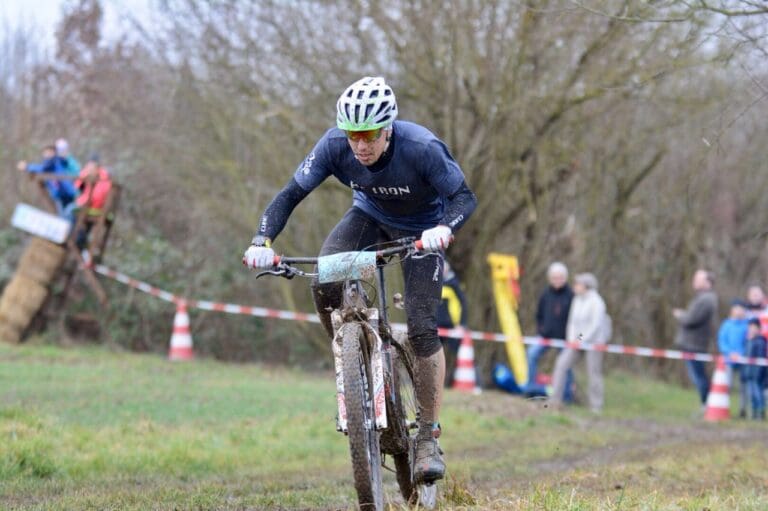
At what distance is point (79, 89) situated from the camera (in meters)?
25.3

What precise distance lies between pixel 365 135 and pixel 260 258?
88 cm

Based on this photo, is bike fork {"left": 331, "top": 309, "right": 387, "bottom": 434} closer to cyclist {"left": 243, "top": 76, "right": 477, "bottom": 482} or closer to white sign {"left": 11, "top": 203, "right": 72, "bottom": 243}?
cyclist {"left": 243, "top": 76, "right": 477, "bottom": 482}

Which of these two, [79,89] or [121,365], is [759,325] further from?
[79,89]

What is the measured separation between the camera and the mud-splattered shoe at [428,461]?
662 cm

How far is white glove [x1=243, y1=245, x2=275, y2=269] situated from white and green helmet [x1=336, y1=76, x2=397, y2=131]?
0.79m

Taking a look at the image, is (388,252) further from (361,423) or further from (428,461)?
(428,461)

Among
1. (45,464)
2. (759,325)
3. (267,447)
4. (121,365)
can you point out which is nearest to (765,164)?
(759,325)

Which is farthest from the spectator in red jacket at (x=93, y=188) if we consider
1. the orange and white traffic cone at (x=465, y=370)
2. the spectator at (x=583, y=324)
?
the spectator at (x=583, y=324)

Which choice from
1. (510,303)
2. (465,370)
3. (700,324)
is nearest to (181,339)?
(465,370)

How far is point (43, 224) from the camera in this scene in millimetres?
19016

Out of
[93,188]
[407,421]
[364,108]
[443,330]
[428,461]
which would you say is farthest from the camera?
[93,188]

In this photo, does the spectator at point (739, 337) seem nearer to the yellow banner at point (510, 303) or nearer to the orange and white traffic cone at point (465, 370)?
the yellow banner at point (510, 303)

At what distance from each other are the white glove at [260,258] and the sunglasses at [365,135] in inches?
29.9

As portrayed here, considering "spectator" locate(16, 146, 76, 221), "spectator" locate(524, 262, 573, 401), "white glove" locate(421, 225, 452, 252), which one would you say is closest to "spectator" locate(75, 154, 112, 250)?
"spectator" locate(16, 146, 76, 221)
